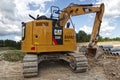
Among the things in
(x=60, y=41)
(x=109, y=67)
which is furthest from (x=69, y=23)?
(x=109, y=67)

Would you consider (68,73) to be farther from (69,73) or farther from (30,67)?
(30,67)

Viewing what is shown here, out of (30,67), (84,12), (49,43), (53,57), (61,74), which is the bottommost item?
(61,74)

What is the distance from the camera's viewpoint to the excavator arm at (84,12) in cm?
1350

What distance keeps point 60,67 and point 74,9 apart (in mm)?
3388

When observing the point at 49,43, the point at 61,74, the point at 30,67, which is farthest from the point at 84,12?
the point at 30,67

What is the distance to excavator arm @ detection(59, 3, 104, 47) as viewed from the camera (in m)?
13.5

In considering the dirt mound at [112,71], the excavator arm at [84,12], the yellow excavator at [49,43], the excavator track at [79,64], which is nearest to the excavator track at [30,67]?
the yellow excavator at [49,43]

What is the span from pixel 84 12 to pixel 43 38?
3.41 m

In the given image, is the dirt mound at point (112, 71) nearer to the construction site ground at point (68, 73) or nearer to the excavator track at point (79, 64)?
the construction site ground at point (68, 73)

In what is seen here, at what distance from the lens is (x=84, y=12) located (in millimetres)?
13914

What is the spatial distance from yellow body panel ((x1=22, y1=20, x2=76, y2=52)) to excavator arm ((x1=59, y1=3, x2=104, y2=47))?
1.04 metres

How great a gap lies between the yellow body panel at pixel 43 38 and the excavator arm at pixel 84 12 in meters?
1.04

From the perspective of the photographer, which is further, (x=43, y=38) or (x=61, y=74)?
(x=43, y=38)

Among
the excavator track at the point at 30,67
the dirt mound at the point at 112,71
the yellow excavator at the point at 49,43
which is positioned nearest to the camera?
the dirt mound at the point at 112,71
